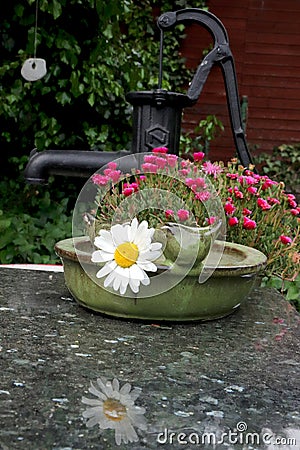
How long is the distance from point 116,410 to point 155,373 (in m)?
0.12

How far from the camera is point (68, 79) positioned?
2695 millimetres

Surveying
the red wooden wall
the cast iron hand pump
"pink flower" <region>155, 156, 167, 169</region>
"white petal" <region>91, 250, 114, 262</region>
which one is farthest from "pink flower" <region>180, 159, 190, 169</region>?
the red wooden wall

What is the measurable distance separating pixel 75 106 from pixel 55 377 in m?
2.22

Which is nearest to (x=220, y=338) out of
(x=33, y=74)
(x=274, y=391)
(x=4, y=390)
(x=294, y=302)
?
(x=274, y=391)

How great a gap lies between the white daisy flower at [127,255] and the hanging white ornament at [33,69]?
4.98 ft

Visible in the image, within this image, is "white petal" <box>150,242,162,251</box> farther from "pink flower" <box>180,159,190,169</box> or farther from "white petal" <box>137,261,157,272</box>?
"pink flower" <box>180,159,190,169</box>

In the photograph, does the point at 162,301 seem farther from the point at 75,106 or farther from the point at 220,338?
the point at 75,106

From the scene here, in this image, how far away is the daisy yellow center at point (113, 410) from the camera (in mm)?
623

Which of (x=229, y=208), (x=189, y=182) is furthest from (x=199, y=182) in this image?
(x=229, y=208)

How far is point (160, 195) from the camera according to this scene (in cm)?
99

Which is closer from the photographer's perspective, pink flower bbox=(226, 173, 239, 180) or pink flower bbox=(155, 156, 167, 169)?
pink flower bbox=(155, 156, 167, 169)

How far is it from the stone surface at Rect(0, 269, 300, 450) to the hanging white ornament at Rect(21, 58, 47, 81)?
1407mm

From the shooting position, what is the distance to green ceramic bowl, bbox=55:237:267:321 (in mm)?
921

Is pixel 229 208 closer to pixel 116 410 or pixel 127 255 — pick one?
pixel 127 255
